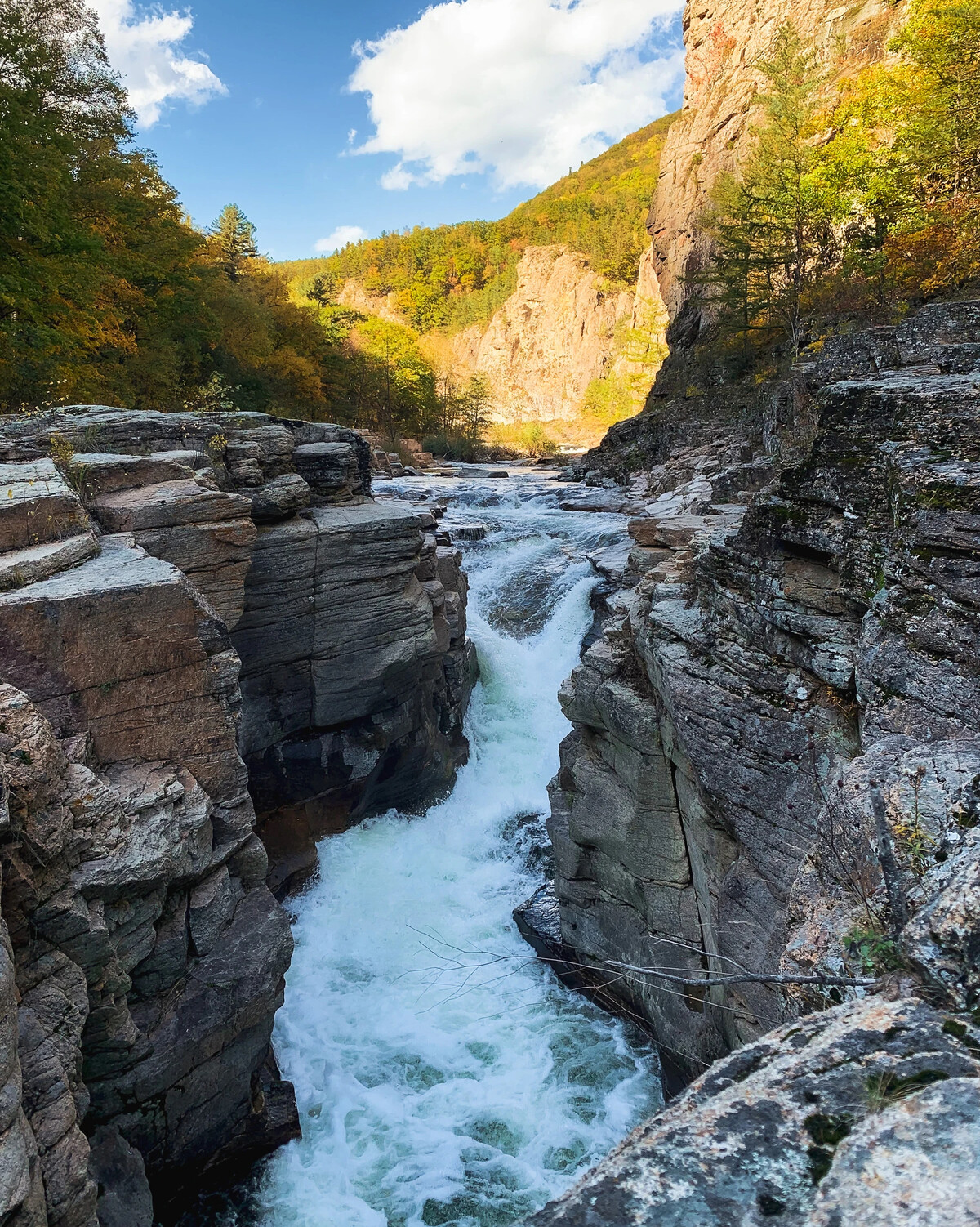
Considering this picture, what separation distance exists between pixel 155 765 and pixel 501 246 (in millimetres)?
103455

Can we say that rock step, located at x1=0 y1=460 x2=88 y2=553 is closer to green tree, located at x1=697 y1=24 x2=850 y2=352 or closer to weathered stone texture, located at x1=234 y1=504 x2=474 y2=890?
weathered stone texture, located at x1=234 y1=504 x2=474 y2=890

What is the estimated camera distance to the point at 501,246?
311 ft

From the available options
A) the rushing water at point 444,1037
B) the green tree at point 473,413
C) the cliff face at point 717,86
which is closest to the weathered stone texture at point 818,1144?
the rushing water at point 444,1037

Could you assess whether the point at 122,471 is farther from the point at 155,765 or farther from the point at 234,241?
→ the point at 234,241

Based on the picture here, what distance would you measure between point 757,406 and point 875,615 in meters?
24.5

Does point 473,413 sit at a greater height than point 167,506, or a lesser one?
greater

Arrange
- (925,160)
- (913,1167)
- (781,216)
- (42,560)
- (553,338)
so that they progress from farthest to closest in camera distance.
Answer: (553,338) → (781,216) → (925,160) → (42,560) → (913,1167)

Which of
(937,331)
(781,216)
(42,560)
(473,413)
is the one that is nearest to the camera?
(42,560)

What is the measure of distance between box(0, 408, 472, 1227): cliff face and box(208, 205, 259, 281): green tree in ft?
102

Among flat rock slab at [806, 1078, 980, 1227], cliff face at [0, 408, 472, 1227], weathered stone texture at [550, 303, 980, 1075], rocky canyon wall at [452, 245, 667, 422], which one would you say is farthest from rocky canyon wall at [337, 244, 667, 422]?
flat rock slab at [806, 1078, 980, 1227]

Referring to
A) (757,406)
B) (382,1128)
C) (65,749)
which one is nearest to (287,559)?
(65,749)

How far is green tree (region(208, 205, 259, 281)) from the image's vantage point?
37.4 metres

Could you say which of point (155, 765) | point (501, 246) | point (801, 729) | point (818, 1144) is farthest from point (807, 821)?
point (501, 246)

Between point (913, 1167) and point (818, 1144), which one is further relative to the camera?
point (818, 1144)
